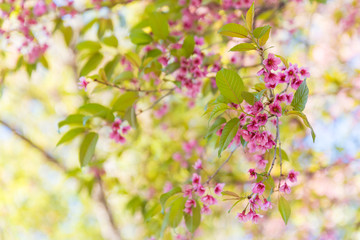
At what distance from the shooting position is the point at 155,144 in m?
2.51

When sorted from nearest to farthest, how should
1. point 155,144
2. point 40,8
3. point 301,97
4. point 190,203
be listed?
point 301,97 < point 190,203 < point 40,8 < point 155,144

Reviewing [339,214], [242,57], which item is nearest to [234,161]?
[242,57]

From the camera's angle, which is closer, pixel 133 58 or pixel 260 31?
pixel 260 31

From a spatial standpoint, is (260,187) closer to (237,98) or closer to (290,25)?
(237,98)

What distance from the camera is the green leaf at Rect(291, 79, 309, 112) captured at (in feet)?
2.52

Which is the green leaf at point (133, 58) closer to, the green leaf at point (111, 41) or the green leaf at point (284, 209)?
the green leaf at point (111, 41)

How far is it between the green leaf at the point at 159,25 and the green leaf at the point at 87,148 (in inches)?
17.8

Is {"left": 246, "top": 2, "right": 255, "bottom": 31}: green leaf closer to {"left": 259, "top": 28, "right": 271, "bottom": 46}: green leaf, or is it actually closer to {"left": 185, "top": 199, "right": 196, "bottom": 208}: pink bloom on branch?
{"left": 259, "top": 28, "right": 271, "bottom": 46}: green leaf

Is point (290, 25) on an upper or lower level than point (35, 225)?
upper

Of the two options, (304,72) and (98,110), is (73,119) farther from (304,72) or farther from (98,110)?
(304,72)

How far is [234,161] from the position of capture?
249 centimetres

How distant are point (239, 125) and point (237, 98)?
0.29 ft

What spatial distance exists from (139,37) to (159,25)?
0.30 feet

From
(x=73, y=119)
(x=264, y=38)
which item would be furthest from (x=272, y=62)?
(x=73, y=119)
